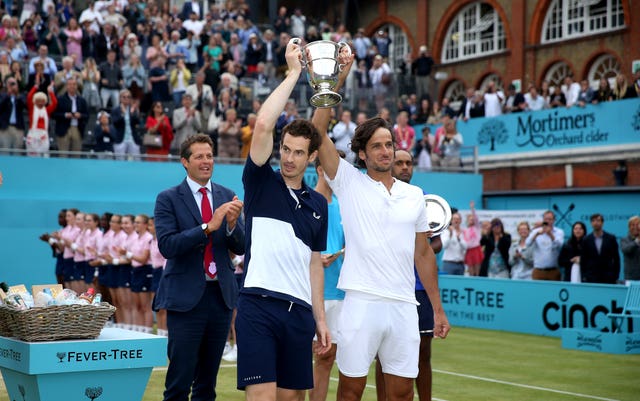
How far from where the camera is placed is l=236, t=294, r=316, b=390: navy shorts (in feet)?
17.8

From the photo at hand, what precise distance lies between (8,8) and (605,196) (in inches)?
627

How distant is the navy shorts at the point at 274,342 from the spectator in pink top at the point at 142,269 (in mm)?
9840

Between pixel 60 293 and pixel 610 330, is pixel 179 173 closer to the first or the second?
pixel 610 330

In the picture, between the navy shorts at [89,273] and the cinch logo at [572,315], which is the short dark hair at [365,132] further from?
the navy shorts at [89,273]

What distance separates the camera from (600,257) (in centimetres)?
1594

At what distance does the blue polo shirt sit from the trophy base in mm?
478

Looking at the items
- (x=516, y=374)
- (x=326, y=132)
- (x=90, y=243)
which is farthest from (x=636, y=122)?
(x=326, y=132)

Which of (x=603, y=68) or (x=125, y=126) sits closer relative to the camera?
(x=125, y=126)

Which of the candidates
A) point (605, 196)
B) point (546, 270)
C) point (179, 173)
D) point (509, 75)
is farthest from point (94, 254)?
point (509, 75)

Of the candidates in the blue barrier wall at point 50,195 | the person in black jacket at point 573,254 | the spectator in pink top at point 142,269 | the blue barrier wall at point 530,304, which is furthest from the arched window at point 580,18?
the spectator in pink top at point 142,269

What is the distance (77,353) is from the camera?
6164 millimetres

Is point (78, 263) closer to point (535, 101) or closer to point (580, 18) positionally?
point (535, 101)

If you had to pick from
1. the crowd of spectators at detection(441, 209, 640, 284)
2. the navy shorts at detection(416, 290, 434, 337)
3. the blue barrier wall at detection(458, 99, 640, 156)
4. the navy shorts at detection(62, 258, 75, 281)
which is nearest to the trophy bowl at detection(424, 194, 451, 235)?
the navy shorts at detection(416, 290, 434, 337)

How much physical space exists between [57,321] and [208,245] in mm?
1152
